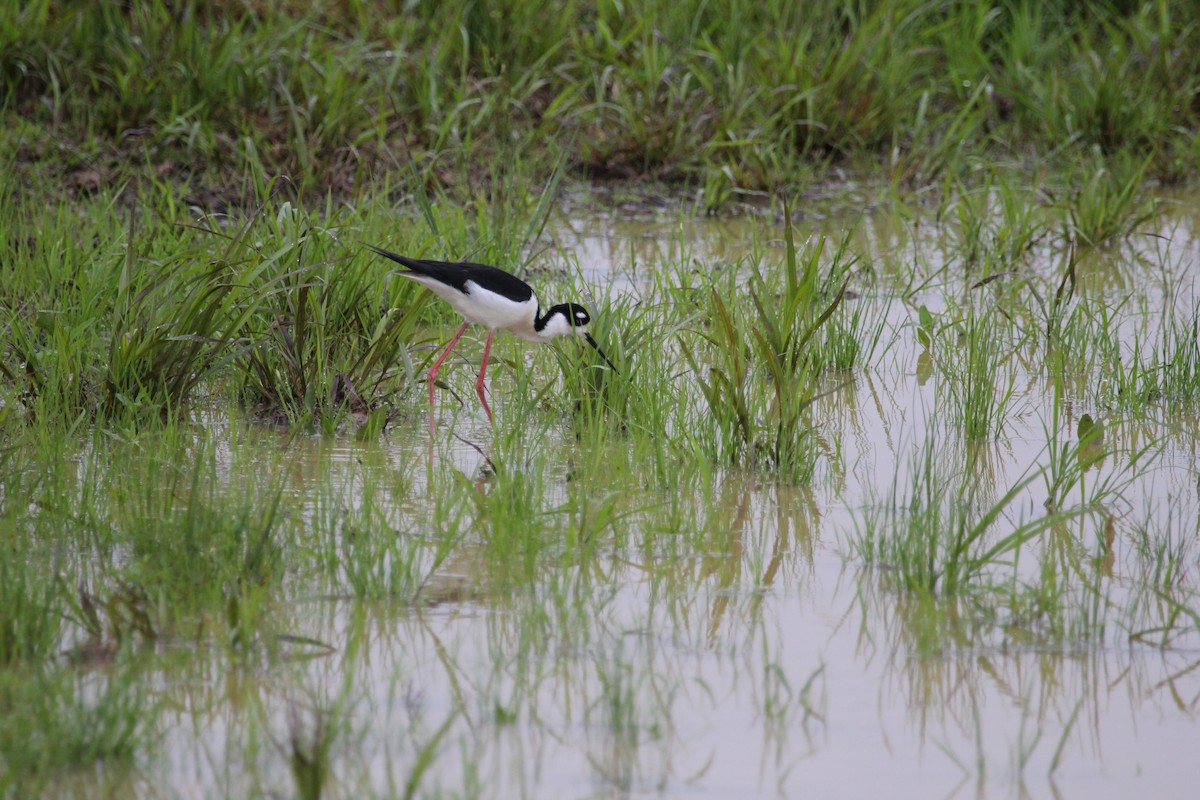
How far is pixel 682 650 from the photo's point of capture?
310cm

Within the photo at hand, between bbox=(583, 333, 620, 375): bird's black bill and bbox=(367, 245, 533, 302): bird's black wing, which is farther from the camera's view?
bbox=(367, 245, 533, 302): bird's black wing

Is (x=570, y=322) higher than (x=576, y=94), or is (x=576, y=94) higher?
(x=576, y=94)

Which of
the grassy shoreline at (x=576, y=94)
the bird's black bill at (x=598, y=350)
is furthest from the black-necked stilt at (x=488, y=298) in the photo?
the grassy shoreline at (x=576, y=94)

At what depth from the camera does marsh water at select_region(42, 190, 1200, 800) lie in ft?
8.71

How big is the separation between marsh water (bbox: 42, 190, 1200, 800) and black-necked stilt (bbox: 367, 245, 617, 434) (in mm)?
517

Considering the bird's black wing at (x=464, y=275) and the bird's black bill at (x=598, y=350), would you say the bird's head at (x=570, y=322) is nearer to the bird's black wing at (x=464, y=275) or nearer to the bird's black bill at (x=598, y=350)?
the bird's black bill at (x=598, y=350)

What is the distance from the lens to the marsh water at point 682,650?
2656 millimetres

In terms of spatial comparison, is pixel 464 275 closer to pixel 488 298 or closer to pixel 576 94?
pixel 488 298

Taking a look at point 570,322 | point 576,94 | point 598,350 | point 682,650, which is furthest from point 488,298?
point 576,94

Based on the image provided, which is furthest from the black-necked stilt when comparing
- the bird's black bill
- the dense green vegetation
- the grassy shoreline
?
the grassy shoreline

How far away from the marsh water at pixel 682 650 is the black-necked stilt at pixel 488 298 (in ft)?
1.70

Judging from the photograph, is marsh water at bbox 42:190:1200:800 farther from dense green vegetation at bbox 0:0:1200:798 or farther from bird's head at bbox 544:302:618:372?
bird's head at bbox 544:302:618:372

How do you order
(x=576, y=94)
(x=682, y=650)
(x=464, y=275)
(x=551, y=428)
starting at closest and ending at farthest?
1. (x=682, y=650)
2. (x=551, y=428)
3. (x=464, y=275)
4. (x=576, y=94)

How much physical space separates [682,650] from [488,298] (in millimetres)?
1994
